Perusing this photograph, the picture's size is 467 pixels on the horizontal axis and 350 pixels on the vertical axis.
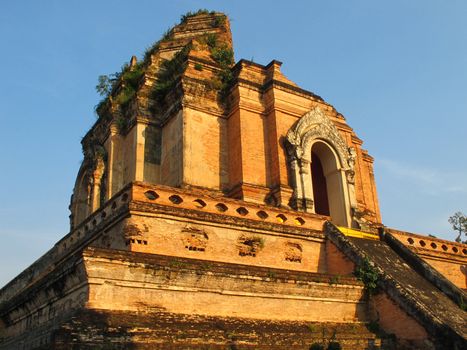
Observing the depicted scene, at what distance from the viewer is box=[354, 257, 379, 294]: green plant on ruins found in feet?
39.4

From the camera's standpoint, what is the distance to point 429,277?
13.7 metres

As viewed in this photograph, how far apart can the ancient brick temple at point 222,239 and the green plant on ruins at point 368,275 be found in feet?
0.10

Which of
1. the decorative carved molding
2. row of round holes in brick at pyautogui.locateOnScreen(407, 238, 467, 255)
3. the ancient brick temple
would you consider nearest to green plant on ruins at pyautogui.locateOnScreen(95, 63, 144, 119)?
the ancient brick temple

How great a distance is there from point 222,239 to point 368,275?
3503 mm

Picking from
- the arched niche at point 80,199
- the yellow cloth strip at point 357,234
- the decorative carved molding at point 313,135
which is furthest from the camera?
the arched niche at point 80,199

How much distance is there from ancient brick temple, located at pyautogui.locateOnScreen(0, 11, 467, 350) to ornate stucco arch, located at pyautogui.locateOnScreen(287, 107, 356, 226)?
0.17 ft

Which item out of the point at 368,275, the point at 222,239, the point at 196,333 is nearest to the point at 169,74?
the point at 222,239

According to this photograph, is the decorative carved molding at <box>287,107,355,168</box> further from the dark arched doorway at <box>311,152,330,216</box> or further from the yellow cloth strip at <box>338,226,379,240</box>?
the yellow cloth strip at <box>338,226,379,240</box>

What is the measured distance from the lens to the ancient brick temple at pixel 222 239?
9.34 metres

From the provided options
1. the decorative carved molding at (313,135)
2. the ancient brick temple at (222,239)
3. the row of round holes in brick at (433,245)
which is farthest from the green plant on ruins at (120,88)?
the row of round holes in brick at (433,245)

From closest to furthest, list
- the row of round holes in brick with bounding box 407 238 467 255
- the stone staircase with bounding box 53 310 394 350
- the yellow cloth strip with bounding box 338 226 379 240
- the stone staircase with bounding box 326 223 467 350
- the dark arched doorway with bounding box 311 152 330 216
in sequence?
the stone staircase with bounding box 53 310 394 350 → the stone staircase with bounding box 326 223 467 350 → the yellow cloth strip with bounding box 338 226 379 240 → the row of round holes in brick with bounding box 407 238 467 255 → the dark arched doorway with bounding box 311 152 330 216

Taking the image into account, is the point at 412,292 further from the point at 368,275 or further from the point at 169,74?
the point at 169,74

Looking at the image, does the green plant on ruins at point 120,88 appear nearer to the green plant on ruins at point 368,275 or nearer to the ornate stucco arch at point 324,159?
the ornate stucco arch at point 324,159

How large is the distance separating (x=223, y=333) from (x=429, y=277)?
6833 millimetres
